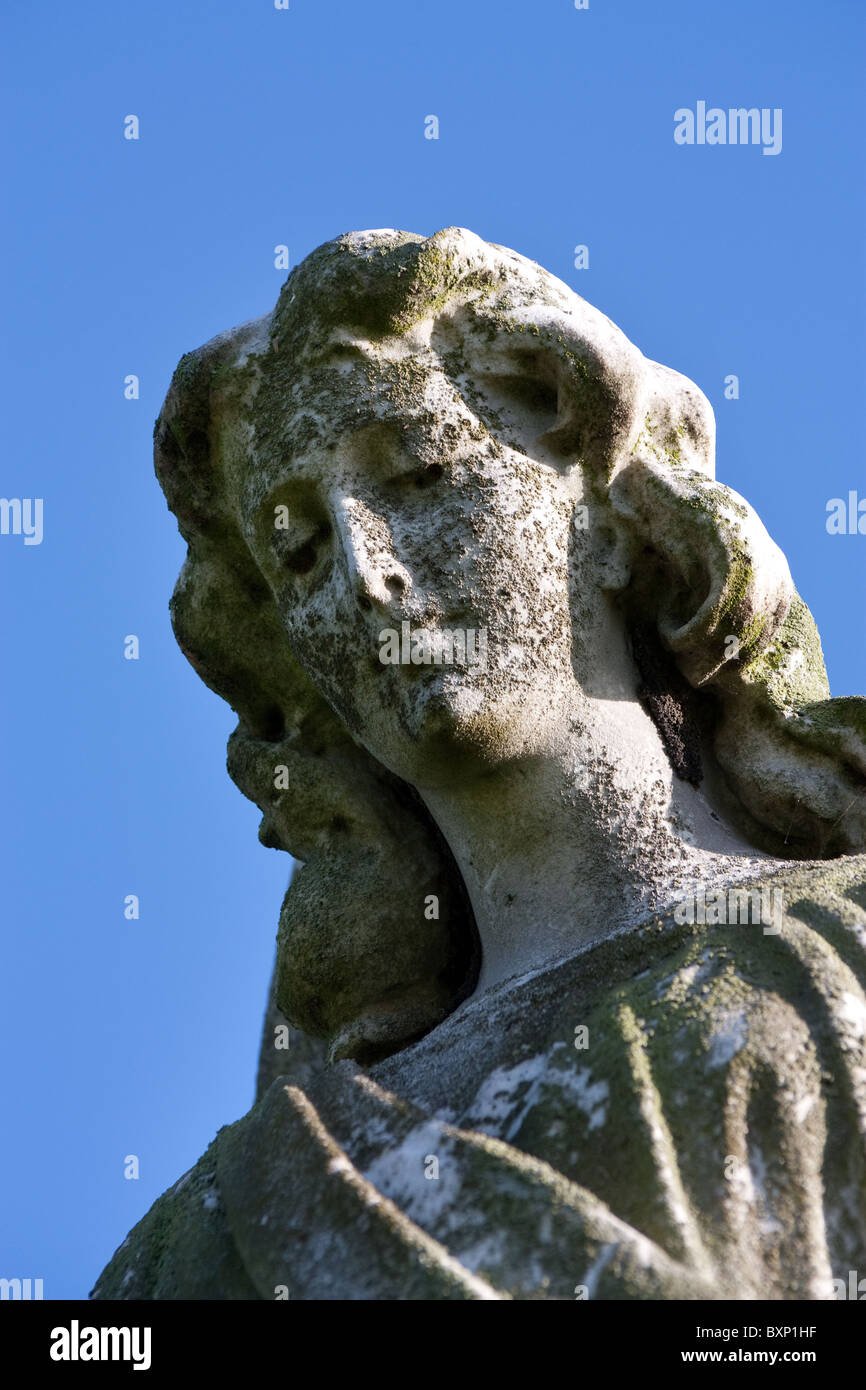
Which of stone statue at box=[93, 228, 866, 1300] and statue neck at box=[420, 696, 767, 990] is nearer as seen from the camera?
stone statue at box=[93, 228, 866, 1300]

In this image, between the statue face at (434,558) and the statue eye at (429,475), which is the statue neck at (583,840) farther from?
the statue eye at (429,475)

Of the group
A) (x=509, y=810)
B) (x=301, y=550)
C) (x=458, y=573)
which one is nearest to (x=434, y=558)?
(x=458, y=573)

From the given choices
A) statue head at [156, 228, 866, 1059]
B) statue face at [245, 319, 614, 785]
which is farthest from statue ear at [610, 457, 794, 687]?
statue face at [245, 319, 614, 785]

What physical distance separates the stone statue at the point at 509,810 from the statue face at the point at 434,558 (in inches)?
0.4

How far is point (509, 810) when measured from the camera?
4938mm

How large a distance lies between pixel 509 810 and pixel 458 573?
669 millimetres

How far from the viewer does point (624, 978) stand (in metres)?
4.24

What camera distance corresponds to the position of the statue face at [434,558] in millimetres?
4812

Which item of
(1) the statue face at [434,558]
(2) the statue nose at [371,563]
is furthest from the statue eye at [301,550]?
(2) the statue nose at [371,563]

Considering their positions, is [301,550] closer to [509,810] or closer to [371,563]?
[371,563]

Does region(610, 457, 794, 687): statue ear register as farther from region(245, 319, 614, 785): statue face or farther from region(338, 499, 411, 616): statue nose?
region(338, 499, 411, 616): statue nose

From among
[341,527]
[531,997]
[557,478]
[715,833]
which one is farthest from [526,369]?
[531,997]

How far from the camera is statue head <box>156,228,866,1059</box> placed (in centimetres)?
490

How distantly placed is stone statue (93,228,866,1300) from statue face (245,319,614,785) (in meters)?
0.01
